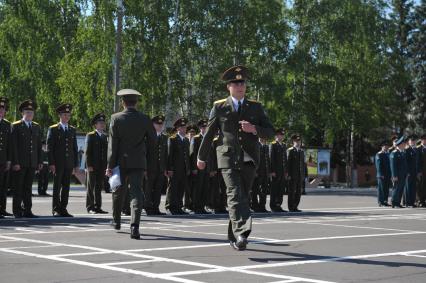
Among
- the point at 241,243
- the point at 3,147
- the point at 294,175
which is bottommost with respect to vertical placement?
the point at 241,243

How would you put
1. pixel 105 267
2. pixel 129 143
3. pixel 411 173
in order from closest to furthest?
pixel 105 267 → pixel 129 143 → pixel 411 173

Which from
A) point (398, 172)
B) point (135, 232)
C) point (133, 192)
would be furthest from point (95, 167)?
point (398, 172)

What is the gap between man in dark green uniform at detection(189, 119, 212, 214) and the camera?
17219 millimetres

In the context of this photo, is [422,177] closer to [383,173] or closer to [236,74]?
[383,173]

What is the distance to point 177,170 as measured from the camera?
17016 millimetres

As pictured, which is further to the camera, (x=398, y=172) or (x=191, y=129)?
(x=398, y=172)

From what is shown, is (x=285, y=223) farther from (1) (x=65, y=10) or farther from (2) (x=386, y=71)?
(2) (x=386, y=71)

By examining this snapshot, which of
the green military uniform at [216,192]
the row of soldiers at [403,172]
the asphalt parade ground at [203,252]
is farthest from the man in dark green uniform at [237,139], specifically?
the row of soldiers at [403,172]

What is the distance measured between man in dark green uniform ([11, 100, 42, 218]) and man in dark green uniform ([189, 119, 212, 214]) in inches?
149

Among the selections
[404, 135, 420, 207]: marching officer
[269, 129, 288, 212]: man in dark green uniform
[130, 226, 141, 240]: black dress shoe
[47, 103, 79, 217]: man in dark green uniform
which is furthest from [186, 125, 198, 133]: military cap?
[130, 226, 141, 240]: black dress shoe

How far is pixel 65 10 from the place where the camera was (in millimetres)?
43719

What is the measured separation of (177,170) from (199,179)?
651 millimetres

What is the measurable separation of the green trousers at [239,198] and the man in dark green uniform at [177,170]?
7.05 meters

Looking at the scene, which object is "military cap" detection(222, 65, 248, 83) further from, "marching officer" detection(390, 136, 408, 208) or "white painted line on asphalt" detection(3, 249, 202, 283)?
"marching officer" detection(390, 136, 408, 208)
